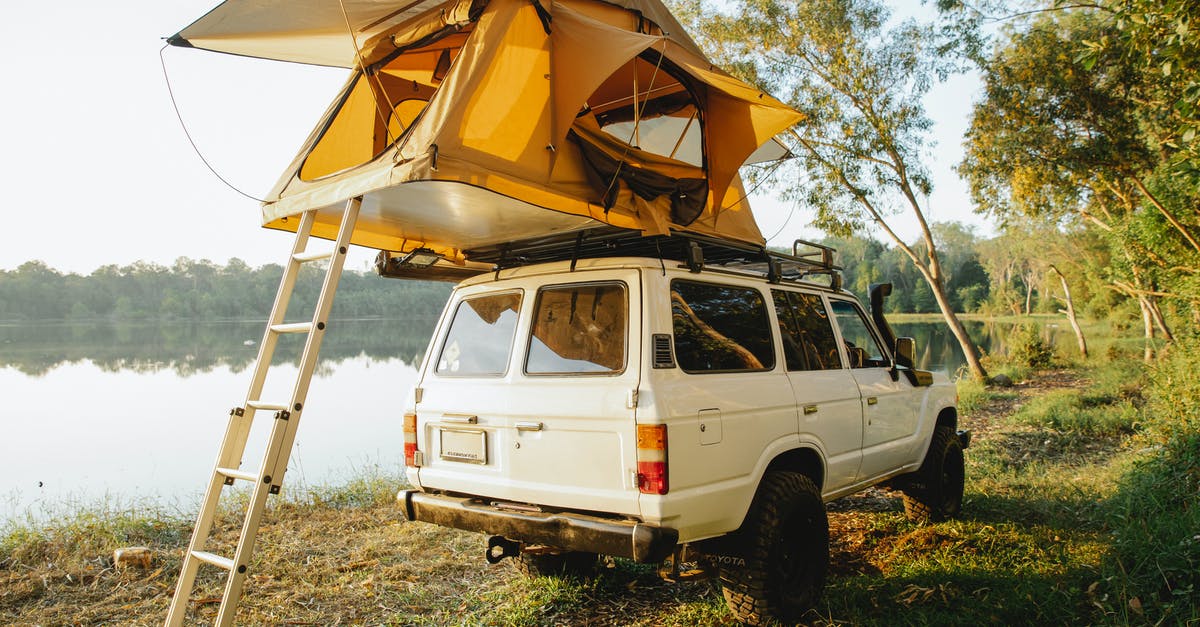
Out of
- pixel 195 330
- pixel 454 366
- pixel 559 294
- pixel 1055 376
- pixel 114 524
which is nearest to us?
pixel 559 294

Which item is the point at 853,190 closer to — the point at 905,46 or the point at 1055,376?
the point at 905,46

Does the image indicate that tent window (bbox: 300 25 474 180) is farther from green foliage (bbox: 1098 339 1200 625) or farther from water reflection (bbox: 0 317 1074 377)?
water reflection (bbox: 0 317 1074 377)

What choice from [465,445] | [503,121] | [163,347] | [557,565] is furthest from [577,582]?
[163,347]

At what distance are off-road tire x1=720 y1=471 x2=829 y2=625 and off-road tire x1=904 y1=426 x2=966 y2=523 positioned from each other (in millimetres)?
2015

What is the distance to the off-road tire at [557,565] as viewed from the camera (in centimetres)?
434

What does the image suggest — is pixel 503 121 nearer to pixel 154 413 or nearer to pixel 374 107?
pixel 374 107

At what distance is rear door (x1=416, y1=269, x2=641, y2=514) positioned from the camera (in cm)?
317

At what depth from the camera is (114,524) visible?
548 cm

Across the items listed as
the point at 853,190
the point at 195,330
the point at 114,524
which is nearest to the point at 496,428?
the point at 114,524

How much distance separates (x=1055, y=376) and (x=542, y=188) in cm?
1674

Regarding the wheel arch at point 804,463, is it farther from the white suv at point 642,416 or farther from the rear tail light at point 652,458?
the rear tail light at point 652,458

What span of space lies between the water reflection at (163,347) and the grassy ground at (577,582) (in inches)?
402

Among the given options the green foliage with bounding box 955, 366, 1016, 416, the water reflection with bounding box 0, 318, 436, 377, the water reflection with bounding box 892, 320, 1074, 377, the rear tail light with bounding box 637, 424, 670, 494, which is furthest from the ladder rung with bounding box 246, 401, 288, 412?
the water reflection with bounding box 892, 320, 1074, 377

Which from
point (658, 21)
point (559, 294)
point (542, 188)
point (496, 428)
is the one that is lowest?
point (496, 428)
